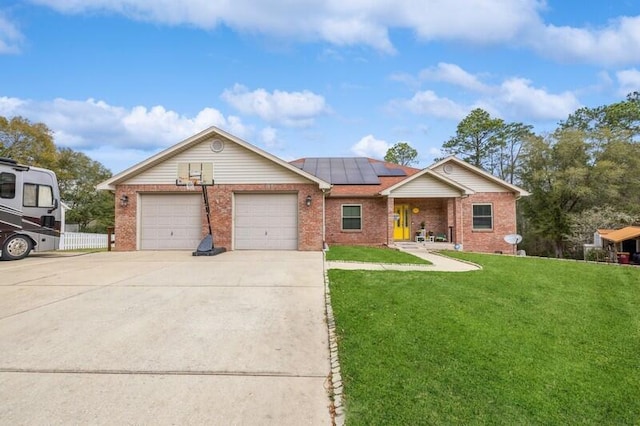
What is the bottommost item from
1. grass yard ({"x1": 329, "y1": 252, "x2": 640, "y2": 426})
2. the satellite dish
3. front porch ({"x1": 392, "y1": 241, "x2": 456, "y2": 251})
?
grass yard ({"x1": 329, "y1": 252, "x2": 640, "y2": 426})

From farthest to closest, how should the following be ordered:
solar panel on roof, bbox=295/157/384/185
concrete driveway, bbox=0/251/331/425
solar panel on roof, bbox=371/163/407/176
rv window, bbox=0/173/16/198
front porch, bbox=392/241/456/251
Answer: solar panel on roof, bbox=371/163/407/176 < solar panel on roof, bbox=295/157/384/185 < front porch, bbox=392/241/456/251 < rv window, bbox=0/173/16/198 < concrete driveway, bbox=0/251/331/425

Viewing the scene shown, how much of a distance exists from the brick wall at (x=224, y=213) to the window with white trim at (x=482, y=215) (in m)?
9.04

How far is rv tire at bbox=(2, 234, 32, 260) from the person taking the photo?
10711 millimetres

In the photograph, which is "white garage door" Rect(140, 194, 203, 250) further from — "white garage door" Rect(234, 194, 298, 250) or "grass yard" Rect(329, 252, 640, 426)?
"grass yard" Rect(329, 252, 640, 426)

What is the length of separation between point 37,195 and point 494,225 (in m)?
20.0

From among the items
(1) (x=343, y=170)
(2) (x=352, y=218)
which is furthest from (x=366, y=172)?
(2) (x=352, y=218)

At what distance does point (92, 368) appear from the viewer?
10.7 ft

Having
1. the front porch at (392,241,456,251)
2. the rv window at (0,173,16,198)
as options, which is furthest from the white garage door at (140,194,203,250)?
the front porch at (392,241,456,251)

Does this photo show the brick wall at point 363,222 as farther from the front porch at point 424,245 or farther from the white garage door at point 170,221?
the white garage door at point 170,221

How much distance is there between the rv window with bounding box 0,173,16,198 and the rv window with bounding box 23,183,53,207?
32 centimetres

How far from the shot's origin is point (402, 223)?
17.6 meters

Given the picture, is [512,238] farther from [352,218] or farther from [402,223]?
[352,218]

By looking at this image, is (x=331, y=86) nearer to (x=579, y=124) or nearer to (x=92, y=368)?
(x=92, y=368)

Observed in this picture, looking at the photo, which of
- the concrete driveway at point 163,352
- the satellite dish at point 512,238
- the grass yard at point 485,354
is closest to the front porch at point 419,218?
the satellite dish at point 512,238
